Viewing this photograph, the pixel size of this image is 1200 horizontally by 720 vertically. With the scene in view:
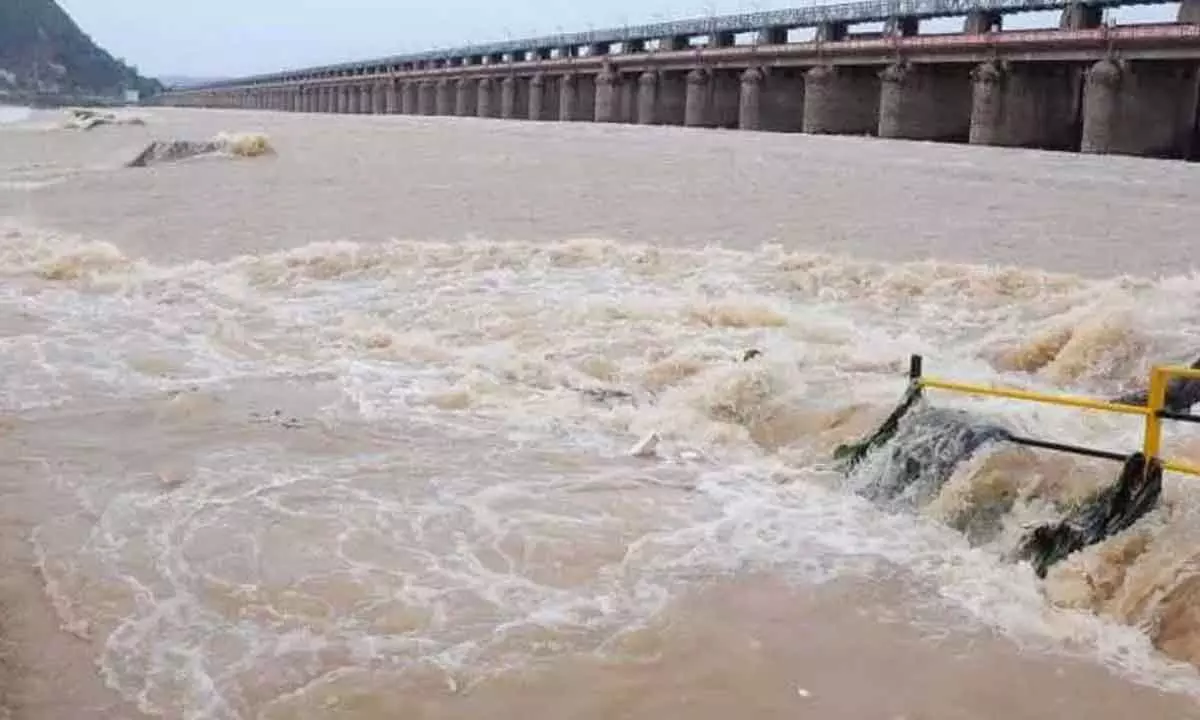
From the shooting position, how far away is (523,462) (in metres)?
6.78

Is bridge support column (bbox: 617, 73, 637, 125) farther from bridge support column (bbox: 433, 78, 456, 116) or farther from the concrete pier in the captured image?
the concrete pier

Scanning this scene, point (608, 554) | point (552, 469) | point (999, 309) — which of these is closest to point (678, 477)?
point (552, 469)

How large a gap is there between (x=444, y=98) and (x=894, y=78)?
4320 cm

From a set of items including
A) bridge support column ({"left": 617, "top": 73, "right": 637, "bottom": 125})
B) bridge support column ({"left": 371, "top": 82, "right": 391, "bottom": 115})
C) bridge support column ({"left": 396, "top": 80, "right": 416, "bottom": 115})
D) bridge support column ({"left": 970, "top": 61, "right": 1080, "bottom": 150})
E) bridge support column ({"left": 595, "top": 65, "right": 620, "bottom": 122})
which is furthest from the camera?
bridge support column ({"left": 371, "top": 82, "right": 391, "bottom": 115})

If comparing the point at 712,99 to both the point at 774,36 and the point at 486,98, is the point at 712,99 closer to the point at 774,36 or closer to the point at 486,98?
the point at 774,36

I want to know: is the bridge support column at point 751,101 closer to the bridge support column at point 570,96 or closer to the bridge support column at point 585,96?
the bridge support column at point 585,96

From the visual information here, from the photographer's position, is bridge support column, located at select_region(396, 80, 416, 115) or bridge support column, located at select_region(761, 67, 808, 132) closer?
bridge support column, located at select_region(761, 67, 808, 132)

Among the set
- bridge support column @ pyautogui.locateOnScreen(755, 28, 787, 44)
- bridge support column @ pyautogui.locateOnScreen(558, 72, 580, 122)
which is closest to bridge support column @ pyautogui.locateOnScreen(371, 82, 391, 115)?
bridge support column @ pyautogui.locateOnScreen(558, 72, 580, 122)

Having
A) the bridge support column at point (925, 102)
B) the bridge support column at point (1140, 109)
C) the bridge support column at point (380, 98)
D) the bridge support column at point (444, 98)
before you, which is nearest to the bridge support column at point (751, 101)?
the bridge support column at point (925, 102)

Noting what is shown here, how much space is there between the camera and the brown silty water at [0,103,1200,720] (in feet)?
14.2

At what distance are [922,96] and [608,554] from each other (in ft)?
109

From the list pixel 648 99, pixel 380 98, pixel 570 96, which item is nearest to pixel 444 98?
pixel 380 98

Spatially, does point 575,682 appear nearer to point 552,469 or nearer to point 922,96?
point 552,469

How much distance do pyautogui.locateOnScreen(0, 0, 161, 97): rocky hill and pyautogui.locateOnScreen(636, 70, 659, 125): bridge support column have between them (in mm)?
91965
